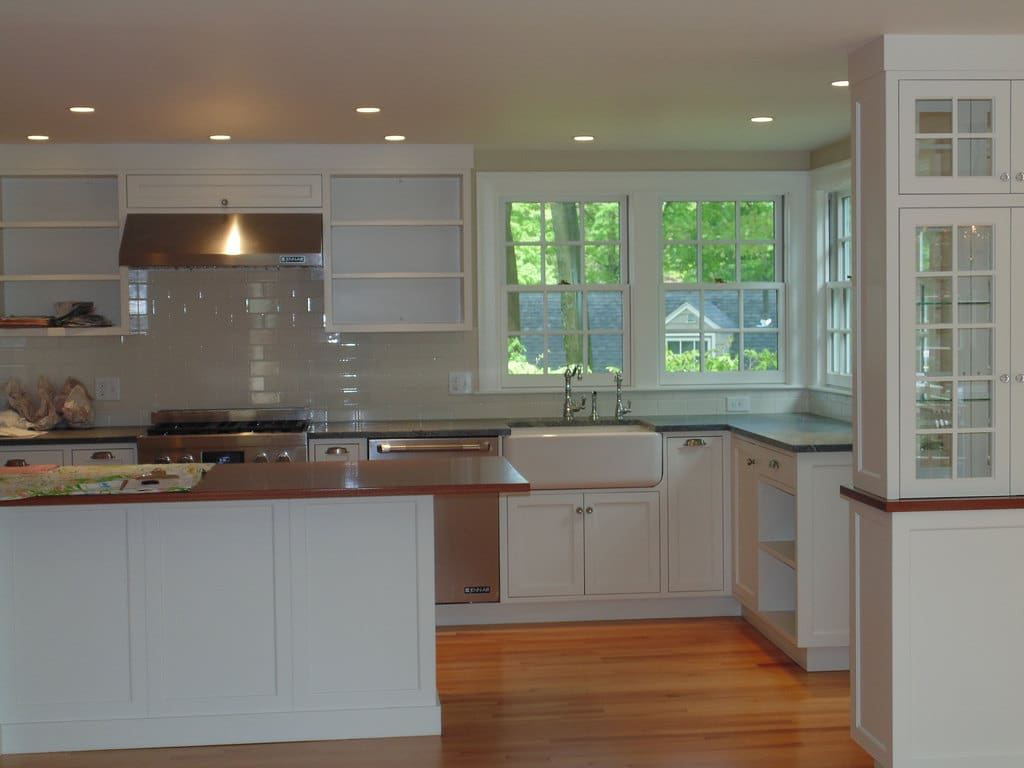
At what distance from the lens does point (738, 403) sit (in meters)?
6.20

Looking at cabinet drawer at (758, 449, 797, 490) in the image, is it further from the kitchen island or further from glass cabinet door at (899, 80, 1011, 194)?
glass cabinet door at (899, 80, 1011, 194)

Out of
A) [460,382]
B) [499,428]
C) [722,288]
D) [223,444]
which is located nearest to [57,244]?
[223,444]

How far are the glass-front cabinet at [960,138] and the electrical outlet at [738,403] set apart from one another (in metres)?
2.77

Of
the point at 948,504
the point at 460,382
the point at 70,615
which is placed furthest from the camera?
the point at 460,382

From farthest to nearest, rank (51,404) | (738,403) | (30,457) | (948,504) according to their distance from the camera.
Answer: (738,403)
(51,404)
(30,457)
(948,504)

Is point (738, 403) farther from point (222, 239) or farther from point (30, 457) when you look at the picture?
point (30, 457)

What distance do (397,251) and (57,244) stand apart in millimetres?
1786

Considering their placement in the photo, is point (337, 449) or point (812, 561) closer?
point (812, 561)

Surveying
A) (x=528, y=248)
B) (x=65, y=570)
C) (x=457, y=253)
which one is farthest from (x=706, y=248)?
(x=65, y=570)

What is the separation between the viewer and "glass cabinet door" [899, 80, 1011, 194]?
3504 millimetres

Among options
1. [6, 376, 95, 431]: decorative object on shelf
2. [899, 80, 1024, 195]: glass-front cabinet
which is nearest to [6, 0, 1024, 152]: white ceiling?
[899, 80, 1024, 195]: glass-front cabinet

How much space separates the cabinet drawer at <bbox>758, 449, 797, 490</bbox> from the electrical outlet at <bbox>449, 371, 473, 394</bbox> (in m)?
1.70

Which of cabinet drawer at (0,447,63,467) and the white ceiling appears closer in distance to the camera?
the white ceiling

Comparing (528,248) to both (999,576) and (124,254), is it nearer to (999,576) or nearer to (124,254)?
(124,254)
